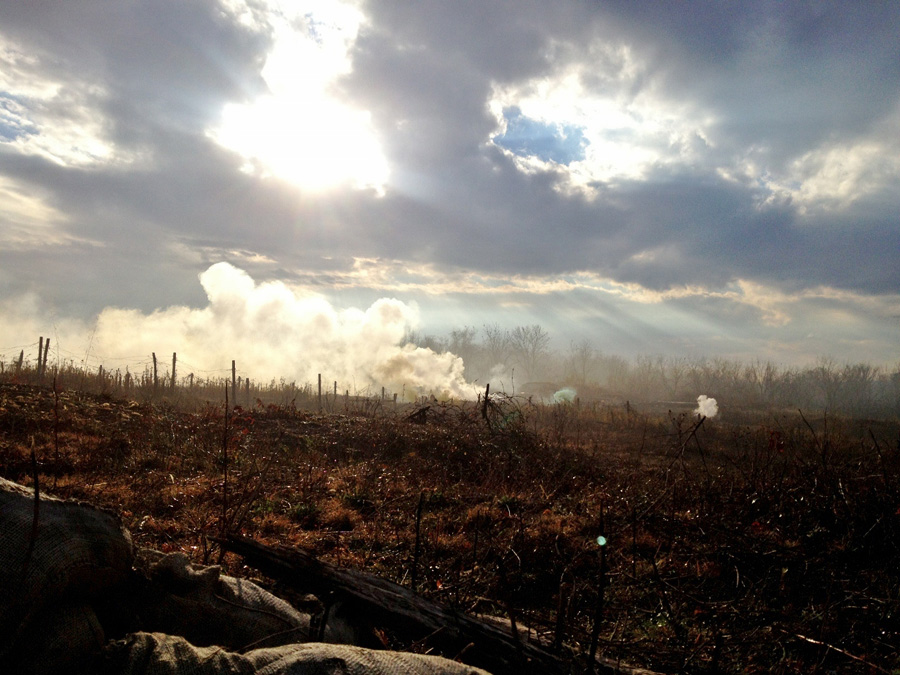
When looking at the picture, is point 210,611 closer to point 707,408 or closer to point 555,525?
point 555,525

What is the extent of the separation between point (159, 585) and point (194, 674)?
793 millimetres

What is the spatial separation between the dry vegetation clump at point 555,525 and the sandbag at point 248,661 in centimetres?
60

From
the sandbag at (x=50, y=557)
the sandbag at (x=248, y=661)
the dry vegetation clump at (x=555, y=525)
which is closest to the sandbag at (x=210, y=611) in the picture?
the sandbag at (x=50, y=557)

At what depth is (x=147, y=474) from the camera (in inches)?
330

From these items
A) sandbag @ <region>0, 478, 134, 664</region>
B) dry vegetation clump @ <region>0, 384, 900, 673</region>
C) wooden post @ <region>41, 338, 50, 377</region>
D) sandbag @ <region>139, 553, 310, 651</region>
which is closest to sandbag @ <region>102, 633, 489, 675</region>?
sandbag @ <region>0, 478, 134, 664</region>

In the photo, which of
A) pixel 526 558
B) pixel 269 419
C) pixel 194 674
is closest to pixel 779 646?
pixel 526 558

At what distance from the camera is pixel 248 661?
1.88 meters

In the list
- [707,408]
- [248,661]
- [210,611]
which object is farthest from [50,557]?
[707,408]

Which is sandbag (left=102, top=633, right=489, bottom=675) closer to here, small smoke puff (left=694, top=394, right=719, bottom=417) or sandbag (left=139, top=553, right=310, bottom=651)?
sandbag (left=139, top=553, right=310, bottom=651)

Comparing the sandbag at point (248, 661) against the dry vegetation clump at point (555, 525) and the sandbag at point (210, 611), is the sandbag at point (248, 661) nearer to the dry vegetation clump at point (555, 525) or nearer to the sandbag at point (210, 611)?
the sandbag at point (210, 611)

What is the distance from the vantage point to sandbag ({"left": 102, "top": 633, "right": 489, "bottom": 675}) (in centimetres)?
175

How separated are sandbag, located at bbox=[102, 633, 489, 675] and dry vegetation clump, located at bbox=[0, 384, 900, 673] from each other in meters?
0.60

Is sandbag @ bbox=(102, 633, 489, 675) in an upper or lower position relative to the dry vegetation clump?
upper

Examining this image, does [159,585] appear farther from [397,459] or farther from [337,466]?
[397,459]
